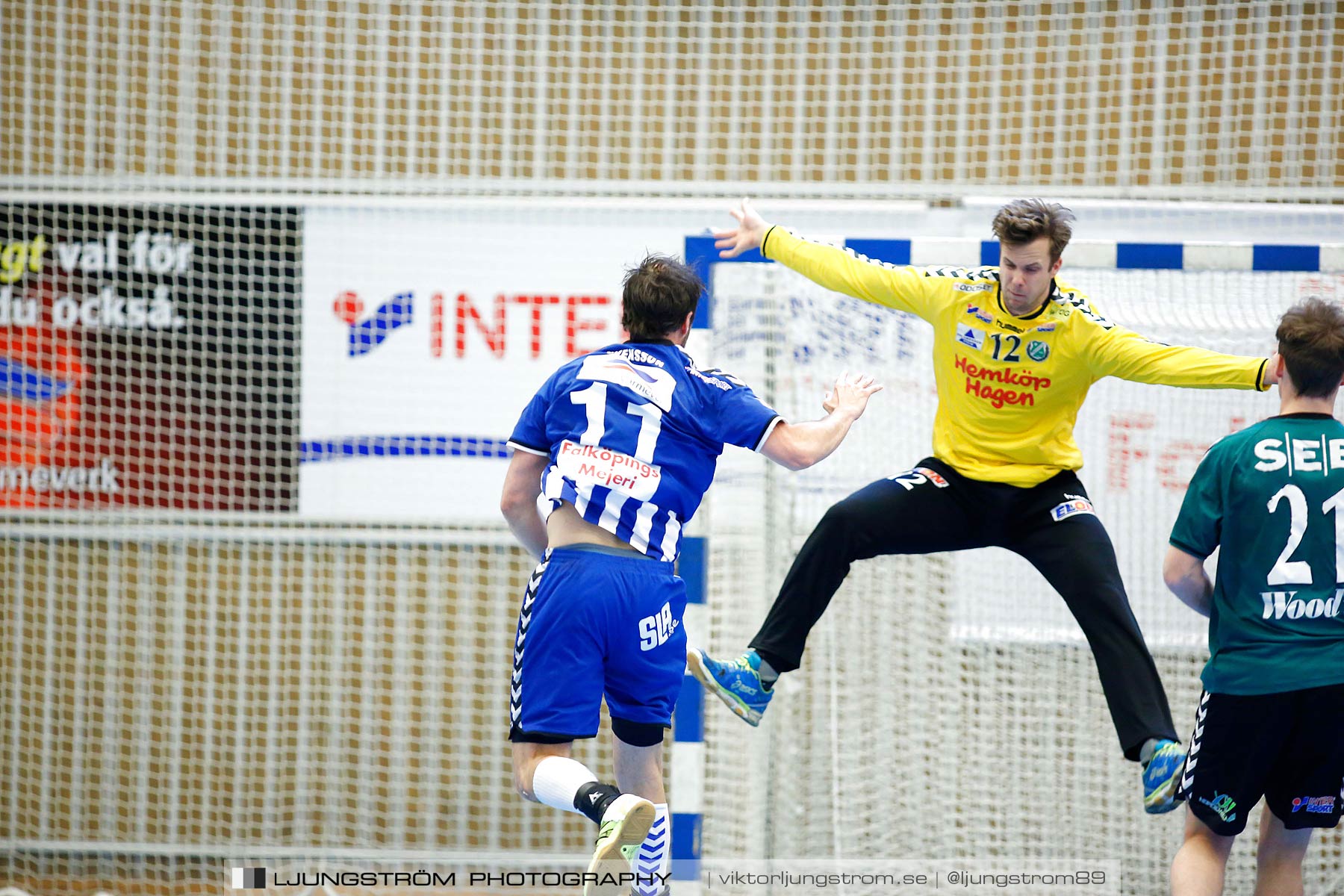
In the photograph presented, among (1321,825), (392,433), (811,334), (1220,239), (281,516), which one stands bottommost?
(1321,825)

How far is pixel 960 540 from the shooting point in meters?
3.86

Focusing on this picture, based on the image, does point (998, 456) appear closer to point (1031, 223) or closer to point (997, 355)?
point (997, 355)

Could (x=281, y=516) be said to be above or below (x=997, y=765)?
above

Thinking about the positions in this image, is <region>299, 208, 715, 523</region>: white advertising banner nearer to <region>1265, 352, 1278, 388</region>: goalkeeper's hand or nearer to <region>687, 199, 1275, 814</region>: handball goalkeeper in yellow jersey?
<region>687, 199, 1275, 814</region>: handball goalkeeper in yellow jersey

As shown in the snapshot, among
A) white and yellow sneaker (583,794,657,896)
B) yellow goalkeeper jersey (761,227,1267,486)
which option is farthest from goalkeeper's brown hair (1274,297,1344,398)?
white and yellow sneaker (583,794,657,896)

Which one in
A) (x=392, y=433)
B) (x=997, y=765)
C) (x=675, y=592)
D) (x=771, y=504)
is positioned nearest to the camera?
(x=675, y=592)

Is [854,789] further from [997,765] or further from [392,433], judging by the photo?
[392,433]

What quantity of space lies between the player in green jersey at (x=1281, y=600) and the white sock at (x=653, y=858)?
147 cm

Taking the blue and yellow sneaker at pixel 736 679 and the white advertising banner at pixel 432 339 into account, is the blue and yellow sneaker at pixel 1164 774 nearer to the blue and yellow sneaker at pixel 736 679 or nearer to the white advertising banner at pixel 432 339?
the blue and yellow sneaker at pixel 736 679

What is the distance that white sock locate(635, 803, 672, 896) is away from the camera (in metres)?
3.44

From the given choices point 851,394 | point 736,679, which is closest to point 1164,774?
point 736,679

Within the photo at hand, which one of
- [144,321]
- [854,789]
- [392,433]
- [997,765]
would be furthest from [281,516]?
[997,765]

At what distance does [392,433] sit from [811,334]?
248 cm

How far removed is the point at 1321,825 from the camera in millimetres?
3301
